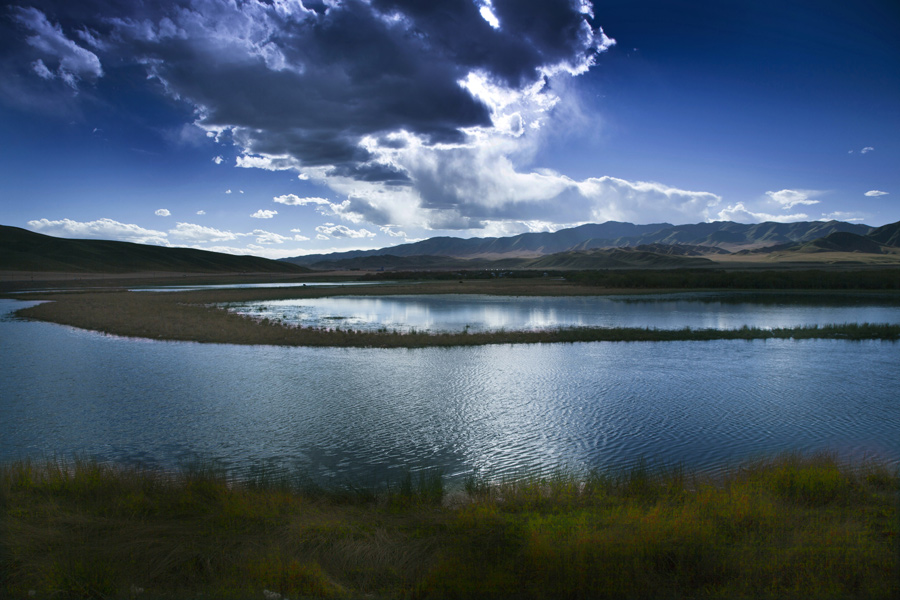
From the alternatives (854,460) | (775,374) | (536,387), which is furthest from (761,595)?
(775,374)

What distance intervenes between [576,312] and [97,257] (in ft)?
425

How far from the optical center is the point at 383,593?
4609mm

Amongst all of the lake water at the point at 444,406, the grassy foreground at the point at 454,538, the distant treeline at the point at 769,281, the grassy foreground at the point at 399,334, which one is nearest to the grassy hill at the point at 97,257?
the grassy foreground at the point at 399,334

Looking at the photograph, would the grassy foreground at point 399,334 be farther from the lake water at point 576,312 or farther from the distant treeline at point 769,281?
the distant treeline at point 769,281

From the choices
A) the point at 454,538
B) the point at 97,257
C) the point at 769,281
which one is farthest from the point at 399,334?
the point at 97,257

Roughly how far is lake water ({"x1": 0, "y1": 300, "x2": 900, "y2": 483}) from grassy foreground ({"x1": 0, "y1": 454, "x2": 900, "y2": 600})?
1748 millimetres

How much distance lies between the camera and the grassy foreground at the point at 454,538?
4551mm

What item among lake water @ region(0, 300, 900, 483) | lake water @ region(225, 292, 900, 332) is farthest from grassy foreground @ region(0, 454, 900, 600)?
lake water @ region(225, 292, 900, 332)

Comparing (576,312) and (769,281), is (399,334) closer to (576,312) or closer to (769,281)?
(576,312)

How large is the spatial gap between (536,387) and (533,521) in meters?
8.69

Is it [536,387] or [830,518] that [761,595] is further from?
[536,387]

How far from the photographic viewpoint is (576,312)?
34.2 metres

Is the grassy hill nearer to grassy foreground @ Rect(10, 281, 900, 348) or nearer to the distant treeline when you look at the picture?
grassy foreground @ Rect(10, 281, 900, 348)

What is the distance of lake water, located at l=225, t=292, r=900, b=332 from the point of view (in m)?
28.2
